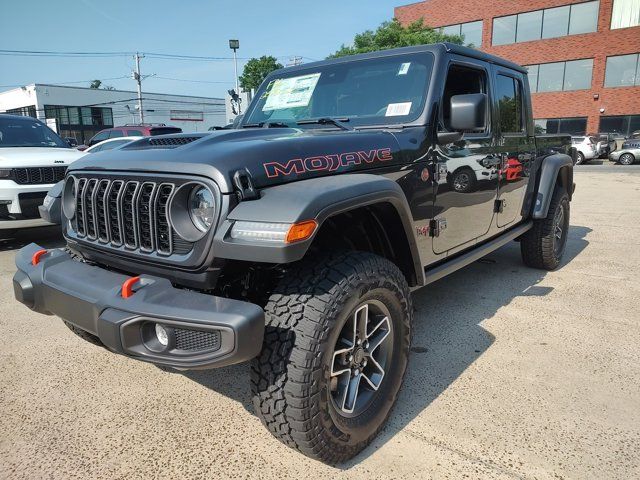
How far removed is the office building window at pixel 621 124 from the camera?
2972 centimetres

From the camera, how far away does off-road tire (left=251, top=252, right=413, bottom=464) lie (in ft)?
6.03

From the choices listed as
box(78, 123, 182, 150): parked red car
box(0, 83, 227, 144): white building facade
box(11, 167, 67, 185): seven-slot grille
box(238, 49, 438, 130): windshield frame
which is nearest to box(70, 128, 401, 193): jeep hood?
box(238, 49, 438, 130): windshield frame

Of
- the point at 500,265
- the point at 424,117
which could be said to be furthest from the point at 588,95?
the point at 424,117

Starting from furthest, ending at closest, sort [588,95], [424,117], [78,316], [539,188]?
[588,95] < [539,188] < [424,117] < [78,316]

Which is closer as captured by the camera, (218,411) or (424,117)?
(218,411)

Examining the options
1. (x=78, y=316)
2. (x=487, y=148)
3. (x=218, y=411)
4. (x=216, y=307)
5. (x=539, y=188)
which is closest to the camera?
(x=216, y=307)

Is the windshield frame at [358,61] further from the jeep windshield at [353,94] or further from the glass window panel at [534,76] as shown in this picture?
the glass window panel at [534,76]

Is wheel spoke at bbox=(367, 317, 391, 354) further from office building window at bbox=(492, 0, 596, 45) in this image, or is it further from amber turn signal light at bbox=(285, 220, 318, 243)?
office building window at bbox=(492, 0, 596, 45)

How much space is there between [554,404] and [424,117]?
176 centimetres

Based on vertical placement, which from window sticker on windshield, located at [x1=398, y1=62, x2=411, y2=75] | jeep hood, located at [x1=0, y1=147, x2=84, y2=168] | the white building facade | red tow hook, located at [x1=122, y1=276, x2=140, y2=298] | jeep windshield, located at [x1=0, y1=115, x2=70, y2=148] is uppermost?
the white building facade

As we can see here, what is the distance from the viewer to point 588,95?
102 ft

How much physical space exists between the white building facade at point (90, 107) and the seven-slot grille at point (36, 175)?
36.7 meters

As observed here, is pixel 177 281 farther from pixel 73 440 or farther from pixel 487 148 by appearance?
pixel 487 148

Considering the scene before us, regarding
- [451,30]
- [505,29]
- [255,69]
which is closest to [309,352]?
[505,29]
